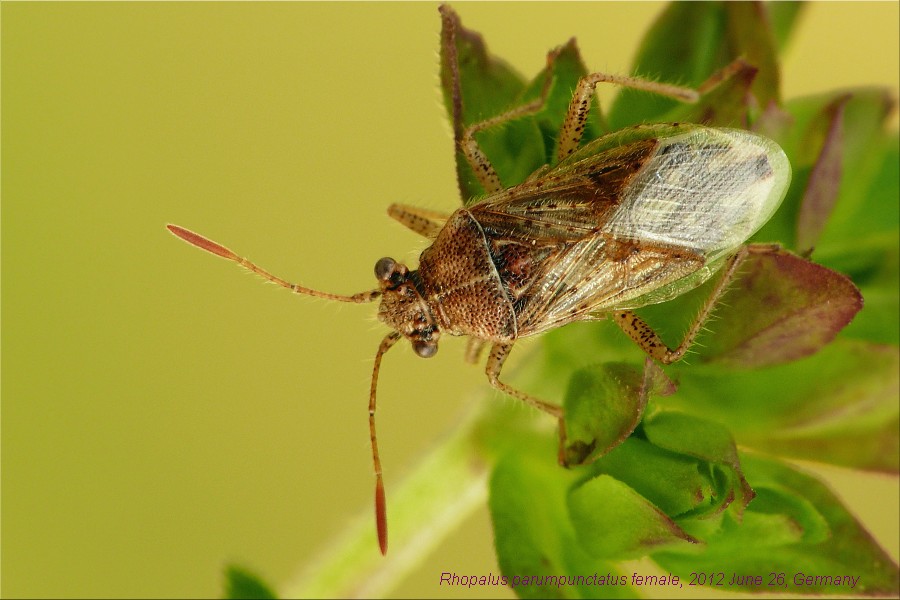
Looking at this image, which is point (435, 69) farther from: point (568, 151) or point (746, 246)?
point (746, 246)

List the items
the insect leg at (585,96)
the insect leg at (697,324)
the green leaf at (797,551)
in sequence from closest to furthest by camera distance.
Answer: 1. the green leaf at (797,551)
2. the insect leg at (697,324)
3. the insect leg at (585,96)

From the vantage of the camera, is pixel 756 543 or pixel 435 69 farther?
pixel 435 69

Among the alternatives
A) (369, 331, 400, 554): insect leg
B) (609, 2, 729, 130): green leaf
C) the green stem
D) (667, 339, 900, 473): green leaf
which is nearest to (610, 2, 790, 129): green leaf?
(609, 2, 729, 130): green leaf

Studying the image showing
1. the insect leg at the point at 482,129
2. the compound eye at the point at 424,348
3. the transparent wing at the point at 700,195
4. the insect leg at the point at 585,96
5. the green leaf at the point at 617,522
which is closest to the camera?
the green leaf at the point at 617,522

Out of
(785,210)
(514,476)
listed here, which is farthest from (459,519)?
(785,210)

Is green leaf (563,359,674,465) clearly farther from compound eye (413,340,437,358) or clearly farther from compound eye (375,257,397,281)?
compound eye (375,257,397,281)

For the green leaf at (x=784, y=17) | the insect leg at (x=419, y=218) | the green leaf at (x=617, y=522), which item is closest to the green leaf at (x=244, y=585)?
the green leaf at (x=617, y=522)

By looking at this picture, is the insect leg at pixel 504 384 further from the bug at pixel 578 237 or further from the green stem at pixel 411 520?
the green stem at pixel 411 520
